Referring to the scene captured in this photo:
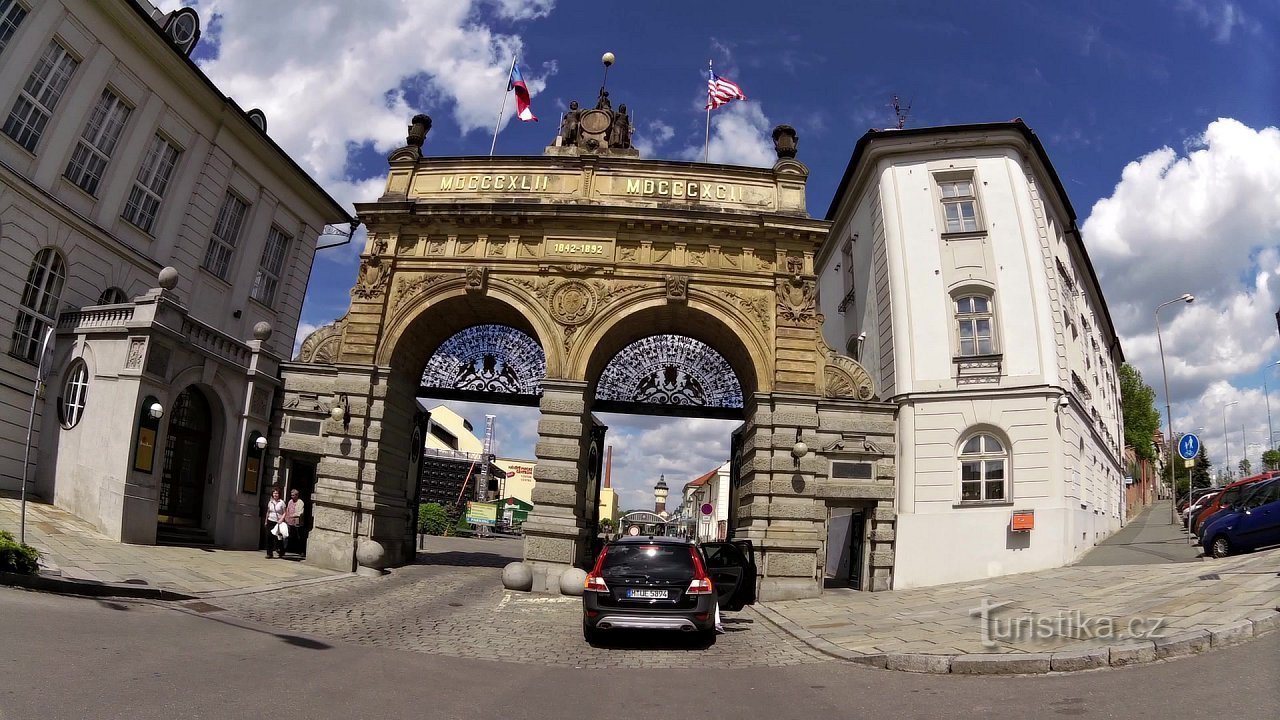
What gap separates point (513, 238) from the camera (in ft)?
57.5

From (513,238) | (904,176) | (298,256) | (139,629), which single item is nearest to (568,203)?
(513,238)

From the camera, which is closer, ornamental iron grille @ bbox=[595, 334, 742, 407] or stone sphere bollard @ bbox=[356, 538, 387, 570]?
stone sphere bollard @ bbox=[356, 538, 387, 570]

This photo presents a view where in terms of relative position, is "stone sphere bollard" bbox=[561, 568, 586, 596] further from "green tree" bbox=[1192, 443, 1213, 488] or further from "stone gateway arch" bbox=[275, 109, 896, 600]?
"green tree" bbox=[1192, 443, 1213, 488]

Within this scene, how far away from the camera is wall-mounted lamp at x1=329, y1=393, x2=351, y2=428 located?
646 inches

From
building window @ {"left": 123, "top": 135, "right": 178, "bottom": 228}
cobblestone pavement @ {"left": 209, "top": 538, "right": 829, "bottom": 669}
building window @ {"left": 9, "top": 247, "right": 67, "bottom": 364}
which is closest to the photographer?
cobblestone pavement @ {"left": 209, "top": 538, "right": 829, "bottom": 669}

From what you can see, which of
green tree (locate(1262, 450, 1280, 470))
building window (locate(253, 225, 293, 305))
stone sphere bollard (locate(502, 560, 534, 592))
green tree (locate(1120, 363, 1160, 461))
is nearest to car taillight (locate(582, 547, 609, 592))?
stone sphere bollard (locate(502, 560, 534, 592))

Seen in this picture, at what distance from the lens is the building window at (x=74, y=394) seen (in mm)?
15266

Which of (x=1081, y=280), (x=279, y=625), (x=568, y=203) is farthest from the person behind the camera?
(x=1081, y=280)

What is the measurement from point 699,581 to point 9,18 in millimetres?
20079

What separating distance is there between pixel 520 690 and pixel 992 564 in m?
13.2

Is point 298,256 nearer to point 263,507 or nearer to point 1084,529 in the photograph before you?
point 263,507

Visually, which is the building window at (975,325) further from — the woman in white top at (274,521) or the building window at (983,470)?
the woman in white top at (274,521)

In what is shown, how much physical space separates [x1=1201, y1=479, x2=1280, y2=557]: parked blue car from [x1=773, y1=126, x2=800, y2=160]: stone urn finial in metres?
13.0

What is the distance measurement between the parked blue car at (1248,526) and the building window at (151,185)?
28.5 meters
